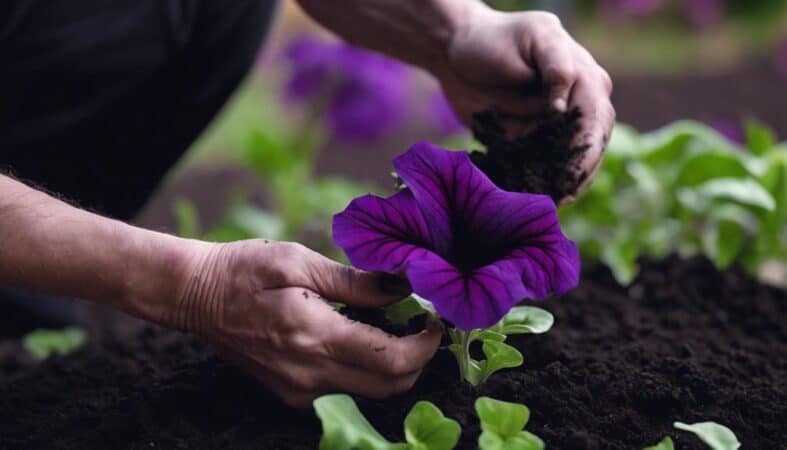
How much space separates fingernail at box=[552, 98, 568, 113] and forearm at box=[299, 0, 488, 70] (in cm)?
35

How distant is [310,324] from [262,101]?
3.97m

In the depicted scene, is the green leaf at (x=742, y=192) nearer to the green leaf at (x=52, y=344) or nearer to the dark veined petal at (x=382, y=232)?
the dark veined petal at (x=382, y=232)

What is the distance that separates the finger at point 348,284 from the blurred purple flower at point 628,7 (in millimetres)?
4415

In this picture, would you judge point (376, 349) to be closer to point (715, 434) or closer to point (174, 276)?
point (174, 276)

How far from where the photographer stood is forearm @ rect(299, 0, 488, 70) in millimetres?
1835

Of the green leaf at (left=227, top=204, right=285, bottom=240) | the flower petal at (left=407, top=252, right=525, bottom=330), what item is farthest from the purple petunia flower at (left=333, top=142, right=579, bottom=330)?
the green leaf at (left=227, top=204, right=285, bottom=240)

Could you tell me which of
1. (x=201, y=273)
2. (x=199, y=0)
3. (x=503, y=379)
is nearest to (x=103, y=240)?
(x=201, y=273)

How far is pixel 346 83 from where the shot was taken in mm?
3080

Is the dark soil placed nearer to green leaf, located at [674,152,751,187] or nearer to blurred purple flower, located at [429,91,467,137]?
green leaf, located at [674,152,751,187]

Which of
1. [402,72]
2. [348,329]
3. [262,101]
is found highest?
[348,329]

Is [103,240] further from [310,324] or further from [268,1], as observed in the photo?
[268,1]

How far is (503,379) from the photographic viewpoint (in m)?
1.36

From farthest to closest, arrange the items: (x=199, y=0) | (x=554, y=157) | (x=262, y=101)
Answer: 1. (x=262, y=101)
2. (x=199, y=0)
3. (x=554, y=157)

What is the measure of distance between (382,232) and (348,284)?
79 millimetres
